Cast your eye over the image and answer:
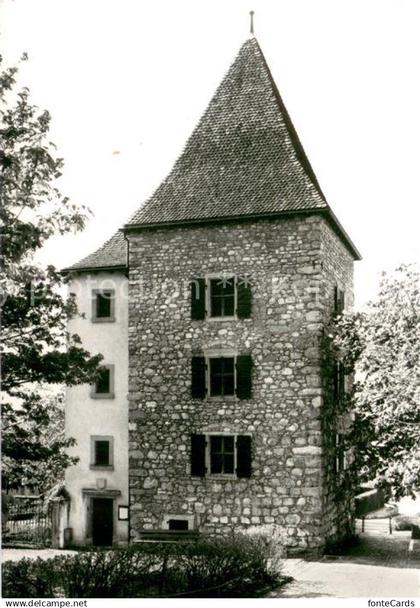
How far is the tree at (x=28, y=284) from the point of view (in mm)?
12320

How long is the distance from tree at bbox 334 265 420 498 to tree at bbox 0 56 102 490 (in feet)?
24.2

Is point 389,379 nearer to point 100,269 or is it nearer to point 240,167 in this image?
point 240,167

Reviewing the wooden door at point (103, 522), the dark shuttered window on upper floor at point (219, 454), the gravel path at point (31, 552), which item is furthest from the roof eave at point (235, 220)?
the gravel path at point (31, 552)

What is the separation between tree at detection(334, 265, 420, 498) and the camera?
693 inches

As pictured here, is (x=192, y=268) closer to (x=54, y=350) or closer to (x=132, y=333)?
(x=132, y=333)

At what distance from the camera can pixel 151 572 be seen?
12.8 metres

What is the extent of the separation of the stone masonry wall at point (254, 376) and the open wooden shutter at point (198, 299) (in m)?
0.18

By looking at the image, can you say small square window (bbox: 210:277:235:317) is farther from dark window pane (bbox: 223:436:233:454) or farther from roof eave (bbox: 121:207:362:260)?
dark window pane (bbox: 223:436:233:454)

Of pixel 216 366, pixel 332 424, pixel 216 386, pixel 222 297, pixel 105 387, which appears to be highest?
pixel 222 297

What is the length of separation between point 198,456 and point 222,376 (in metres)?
2.21

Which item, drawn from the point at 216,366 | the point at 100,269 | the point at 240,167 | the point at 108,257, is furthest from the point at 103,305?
the point at 240,167

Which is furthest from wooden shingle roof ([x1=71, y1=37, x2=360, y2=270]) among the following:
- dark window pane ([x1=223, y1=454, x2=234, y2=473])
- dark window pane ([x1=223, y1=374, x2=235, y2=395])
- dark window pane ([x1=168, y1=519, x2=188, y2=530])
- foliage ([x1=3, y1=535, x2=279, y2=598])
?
foliage ([x1=3, y1=535, x2=279, y2=598])

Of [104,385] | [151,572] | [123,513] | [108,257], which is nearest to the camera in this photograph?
[151,572]

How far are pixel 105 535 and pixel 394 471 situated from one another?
9.24m
